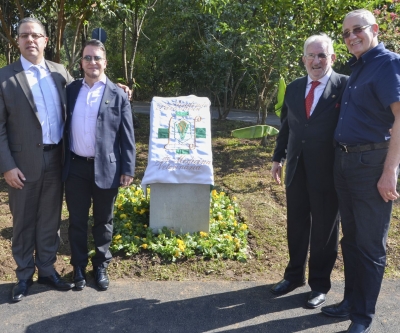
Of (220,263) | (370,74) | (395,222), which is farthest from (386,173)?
(395,222)

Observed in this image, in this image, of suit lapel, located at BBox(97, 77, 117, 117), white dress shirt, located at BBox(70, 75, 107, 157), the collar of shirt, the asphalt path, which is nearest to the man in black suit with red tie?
the collar of shirt

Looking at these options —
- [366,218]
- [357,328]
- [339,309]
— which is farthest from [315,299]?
[366,218]

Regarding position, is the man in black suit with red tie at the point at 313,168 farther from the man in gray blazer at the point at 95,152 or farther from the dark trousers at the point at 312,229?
the man in gray blazer at the point at 95,152

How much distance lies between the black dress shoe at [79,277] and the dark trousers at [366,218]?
7.47 feet

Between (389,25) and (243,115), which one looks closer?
(389,25)

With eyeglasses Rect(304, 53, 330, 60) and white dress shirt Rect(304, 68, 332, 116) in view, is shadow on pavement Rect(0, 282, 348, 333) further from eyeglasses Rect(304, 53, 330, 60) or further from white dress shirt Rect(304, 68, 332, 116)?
eyeglasses Rect(304, 53, 330, 60)

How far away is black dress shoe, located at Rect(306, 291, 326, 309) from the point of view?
3.92 metres

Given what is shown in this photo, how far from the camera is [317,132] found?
379cm

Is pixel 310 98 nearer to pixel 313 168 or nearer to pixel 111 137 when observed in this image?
pixel 313 168

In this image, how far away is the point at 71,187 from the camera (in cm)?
412

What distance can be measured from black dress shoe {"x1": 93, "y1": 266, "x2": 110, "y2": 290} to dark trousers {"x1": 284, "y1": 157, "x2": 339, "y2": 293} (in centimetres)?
162

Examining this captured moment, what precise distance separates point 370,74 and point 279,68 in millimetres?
5021

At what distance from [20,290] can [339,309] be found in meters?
2.67

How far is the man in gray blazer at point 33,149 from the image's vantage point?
3.79 m
